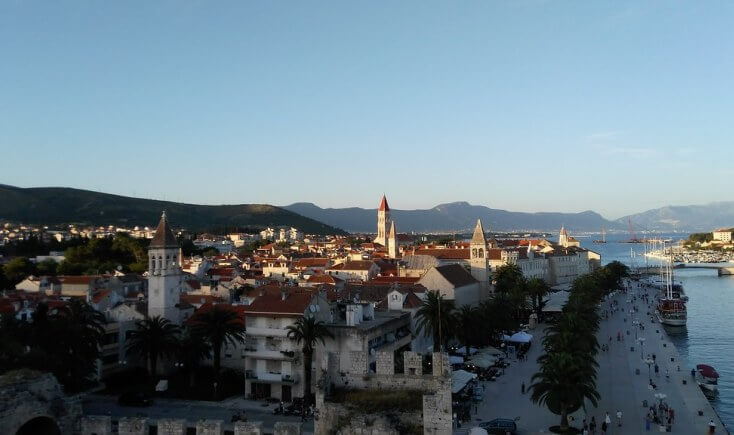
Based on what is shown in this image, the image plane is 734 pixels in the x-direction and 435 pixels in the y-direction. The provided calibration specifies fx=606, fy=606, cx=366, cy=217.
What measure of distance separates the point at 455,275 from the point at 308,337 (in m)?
33.6

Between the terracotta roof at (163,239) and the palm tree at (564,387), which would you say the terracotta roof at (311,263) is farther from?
the palm tree at (564,387)

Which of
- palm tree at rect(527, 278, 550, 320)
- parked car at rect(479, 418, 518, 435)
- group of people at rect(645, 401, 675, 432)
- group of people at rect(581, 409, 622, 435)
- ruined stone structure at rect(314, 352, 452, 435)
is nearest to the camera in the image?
ruined stone structure at rect(314, 352, 452, 435)

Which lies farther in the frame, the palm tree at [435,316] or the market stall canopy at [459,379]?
the palm tree at [435,316]

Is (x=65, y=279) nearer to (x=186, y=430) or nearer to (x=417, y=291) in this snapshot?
(x=417, y=291)

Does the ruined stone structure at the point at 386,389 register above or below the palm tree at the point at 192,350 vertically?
above

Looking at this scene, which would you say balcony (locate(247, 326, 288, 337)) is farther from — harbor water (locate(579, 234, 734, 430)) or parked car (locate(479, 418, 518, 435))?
harbor water (locate(579, 234, 734, 430))

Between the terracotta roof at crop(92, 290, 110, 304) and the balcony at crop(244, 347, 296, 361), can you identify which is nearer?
the balcony at crop(244, 347, 296, 361)

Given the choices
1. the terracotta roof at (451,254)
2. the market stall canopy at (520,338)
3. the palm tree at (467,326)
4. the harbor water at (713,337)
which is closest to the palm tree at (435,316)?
the palm tree at (467,326)

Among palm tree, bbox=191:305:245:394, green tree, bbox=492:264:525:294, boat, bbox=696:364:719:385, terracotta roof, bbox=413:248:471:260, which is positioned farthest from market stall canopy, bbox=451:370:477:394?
terracotta roof, bbox=413:248:471:260

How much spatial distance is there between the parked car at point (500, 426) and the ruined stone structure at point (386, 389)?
11.3m

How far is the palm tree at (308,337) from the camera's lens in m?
37.3

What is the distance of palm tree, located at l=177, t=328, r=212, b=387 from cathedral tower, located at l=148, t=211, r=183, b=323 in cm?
533

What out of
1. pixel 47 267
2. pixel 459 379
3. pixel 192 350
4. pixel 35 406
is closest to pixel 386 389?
pixel 35 406

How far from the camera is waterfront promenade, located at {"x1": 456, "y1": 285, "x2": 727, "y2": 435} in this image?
114 ft
